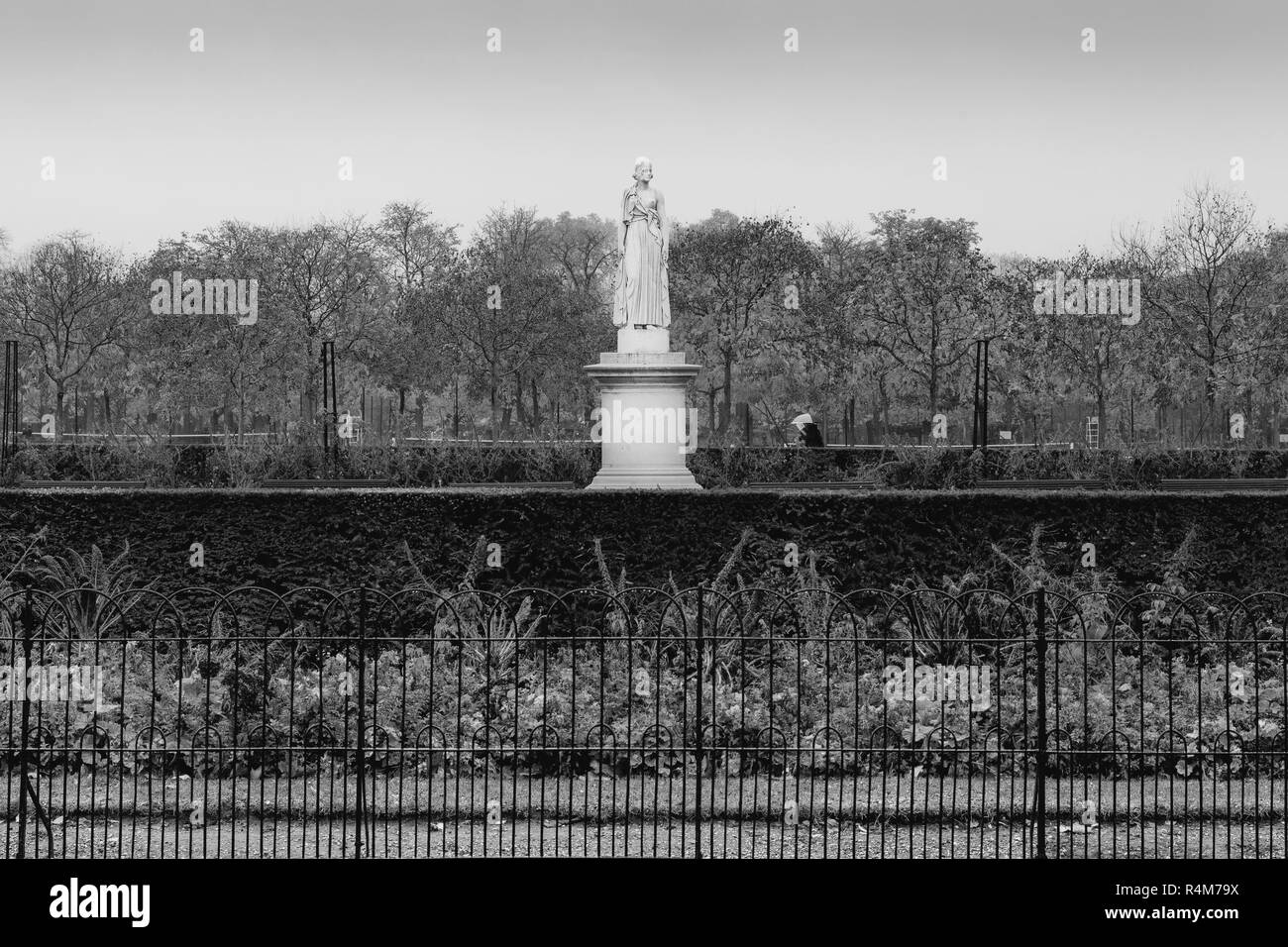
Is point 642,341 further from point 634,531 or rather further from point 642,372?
point 634,531

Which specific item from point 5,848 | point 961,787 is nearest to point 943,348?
point 961,787

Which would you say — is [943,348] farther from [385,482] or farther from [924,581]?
[924,581]

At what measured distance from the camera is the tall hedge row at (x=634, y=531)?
45.8 ft

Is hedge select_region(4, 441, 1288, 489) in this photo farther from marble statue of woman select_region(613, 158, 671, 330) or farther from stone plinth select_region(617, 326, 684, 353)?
marble statue of woman select_region(613, 158, 671, 330)

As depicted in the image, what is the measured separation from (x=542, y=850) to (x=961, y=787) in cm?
292

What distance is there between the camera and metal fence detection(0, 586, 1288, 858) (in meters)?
7.77

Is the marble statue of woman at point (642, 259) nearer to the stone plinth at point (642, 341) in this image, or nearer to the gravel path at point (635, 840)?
the stone plinth at point (642, 341)

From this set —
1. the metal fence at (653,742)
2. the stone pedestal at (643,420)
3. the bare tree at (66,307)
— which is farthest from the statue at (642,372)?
the bare tree at (66,307)

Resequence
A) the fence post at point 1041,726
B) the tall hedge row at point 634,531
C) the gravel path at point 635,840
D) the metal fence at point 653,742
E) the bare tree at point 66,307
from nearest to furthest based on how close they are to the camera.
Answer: the fence post at point 1041,726, the gravel path at point 635,840, the metal fence at point 653,742, the tall hedge row at point 634,531, the bare tree at point 66,307

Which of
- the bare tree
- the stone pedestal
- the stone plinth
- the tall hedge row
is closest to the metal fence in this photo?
the tall hedge row

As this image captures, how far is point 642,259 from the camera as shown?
18500mm

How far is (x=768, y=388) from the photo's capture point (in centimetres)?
4131

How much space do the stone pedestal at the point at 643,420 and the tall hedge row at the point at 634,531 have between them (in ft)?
11.4

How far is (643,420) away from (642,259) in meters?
2.26
